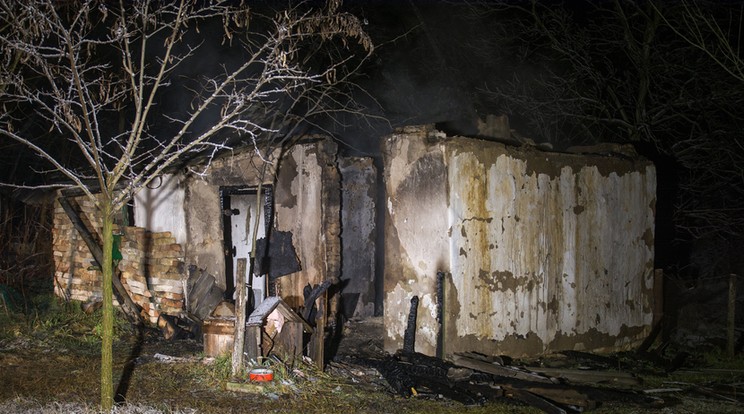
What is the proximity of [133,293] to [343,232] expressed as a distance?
3.72m

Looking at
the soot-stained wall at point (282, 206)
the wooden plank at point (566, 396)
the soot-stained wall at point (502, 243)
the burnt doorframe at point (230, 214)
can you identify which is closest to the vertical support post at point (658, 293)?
the soot-stained wall at point (502, 243)

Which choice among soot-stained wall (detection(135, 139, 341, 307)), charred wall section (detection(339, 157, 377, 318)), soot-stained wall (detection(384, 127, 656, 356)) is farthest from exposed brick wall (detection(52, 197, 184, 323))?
soot-stained wall (detection(384, 127, 656, 356))

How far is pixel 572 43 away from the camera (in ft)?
41.3

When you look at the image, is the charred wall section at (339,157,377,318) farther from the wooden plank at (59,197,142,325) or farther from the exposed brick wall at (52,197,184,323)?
the wooden plank at (59,197,142,325)

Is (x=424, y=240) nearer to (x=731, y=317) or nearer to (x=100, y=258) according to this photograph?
(x=731, y=317)

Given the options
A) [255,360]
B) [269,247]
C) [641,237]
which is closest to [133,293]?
[269,247]

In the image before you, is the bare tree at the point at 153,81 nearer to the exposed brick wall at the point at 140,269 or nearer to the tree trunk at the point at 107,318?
the tree trunk at the point at 107,318

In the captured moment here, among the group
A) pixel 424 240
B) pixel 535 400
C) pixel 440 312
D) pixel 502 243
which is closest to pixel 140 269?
pixel 424 240

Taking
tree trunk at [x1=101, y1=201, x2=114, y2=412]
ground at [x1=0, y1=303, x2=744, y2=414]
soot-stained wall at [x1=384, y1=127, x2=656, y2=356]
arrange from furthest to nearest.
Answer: soot-stained wall at [x1=384, y1=127, x2=656, y2=356]
ground at [x1=0, y1=303, x2=744, y2=414]
tree trunk at [x1=101, y1=201, x2=114, y2=412]

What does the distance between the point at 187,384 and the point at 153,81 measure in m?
9.55

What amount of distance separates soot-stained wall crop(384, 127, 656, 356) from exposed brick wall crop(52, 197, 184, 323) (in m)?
4.13

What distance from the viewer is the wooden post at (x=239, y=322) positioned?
21.1 feet

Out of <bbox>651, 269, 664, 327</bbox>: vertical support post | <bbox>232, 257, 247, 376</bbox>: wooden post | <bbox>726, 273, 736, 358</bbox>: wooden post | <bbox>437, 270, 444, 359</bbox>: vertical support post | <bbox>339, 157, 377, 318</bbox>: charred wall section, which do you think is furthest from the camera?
<bbox>339, 157, 377, 318</bbox>: charred wall section

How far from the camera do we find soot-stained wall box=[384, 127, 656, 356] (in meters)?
7.51
